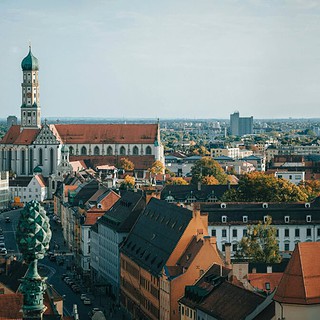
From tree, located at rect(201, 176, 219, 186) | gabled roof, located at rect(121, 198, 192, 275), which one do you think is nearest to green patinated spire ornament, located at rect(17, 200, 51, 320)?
gabled roof, located at rect(121, 198, 192, 275)

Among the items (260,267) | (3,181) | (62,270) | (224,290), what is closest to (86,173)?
(3,181)

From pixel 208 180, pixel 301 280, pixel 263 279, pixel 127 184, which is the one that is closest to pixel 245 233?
pixel 263 279

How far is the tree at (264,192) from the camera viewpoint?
120 metres

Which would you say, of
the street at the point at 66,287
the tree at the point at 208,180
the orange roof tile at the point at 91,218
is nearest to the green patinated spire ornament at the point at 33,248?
the street at the point at 66,287

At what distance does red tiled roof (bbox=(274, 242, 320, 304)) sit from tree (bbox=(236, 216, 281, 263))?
31786 millimetres

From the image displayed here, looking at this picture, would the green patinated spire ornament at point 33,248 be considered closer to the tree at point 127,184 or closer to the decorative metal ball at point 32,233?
the decorative metal ball at point 32,233

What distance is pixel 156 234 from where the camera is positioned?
74.9 m

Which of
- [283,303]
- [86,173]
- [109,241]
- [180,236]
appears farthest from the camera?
[86,173]

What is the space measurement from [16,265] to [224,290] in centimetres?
1512

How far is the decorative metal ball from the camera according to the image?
44.3 feet

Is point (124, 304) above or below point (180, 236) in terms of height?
below

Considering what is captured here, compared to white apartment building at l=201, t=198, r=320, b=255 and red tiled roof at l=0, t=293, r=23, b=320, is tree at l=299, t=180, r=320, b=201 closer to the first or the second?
white apartment building at l=201, t=198, r=320, b=255

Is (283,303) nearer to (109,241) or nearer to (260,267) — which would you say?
(260,267)

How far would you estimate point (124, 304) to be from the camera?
8162 centimetres
